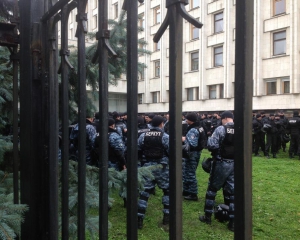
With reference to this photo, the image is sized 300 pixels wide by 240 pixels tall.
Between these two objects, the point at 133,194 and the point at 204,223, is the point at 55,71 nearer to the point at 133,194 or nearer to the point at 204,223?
the point at 133,194

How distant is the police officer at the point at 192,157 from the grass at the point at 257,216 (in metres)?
0.28

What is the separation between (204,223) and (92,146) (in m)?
2.32

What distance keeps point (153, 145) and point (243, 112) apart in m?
5.19

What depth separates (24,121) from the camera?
1582mm

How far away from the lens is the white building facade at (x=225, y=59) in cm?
2350

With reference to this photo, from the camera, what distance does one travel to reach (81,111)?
4.21 feet

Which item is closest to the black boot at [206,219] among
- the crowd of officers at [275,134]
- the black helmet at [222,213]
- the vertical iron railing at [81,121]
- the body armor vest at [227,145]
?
the black helmet at [222,213]

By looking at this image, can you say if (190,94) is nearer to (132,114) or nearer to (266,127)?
(266,127)

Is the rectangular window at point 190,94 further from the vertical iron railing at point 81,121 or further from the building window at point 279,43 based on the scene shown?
the vertical iron railing at point 81,121

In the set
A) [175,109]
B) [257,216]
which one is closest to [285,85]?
[257,216]

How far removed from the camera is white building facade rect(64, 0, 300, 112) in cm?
2350

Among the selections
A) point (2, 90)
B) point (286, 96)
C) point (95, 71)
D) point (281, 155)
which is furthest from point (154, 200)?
point (286, 96)

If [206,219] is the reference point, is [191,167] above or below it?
above

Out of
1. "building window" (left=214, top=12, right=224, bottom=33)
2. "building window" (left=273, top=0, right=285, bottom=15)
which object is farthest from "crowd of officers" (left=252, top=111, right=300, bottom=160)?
"building window" (left=214, top=12, right=224, bottom=33)
